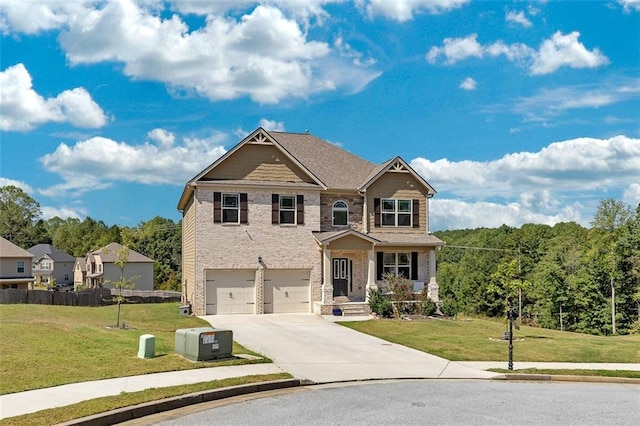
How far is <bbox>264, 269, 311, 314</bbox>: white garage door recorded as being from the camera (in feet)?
102

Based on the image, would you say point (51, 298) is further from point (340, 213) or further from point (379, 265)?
point (379, 265)

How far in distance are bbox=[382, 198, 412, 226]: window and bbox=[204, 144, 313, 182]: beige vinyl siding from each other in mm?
4944

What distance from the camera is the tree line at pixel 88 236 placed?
291ft

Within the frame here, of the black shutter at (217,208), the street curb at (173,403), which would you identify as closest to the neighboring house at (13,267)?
the black shutter at (217,208)

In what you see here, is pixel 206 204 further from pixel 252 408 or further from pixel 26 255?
pixel 26 255

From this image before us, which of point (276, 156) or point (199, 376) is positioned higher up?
point (276, 156)

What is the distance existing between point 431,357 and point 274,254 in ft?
45.6

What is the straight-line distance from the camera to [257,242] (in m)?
30.8

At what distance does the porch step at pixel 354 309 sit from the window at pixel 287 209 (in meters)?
5.21

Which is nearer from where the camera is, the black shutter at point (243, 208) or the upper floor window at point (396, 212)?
the black shutter at point (243, 208)

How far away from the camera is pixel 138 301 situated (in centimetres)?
4566

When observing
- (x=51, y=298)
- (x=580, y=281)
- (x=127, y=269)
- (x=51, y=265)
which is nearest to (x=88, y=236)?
(x=51, y=265)

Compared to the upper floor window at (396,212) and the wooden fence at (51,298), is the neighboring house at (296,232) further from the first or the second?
the wooden fence at (51,298)

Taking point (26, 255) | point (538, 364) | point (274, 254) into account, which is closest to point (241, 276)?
point (274, 254)
